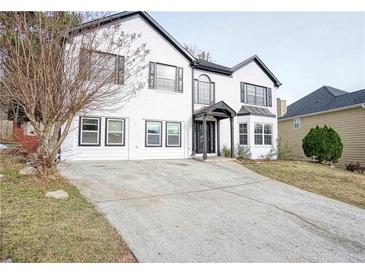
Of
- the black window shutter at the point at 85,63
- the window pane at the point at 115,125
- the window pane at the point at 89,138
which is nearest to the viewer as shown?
the black window shutter at the point at 85,63

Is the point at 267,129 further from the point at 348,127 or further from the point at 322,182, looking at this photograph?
the point at 322,182

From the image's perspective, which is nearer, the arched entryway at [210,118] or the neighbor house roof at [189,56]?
the neighbor house roof at [189,56]

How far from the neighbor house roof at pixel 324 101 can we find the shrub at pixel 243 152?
28.0 ft

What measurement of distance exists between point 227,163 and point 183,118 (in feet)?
12.4

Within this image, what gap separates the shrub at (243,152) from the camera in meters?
15.4

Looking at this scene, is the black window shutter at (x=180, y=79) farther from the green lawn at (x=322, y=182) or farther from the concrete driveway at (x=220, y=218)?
the concrete driveway at (x=220, y=218)

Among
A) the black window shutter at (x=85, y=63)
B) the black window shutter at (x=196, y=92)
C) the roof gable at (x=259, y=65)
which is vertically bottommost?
the black window shutter at (x=85, y=63)

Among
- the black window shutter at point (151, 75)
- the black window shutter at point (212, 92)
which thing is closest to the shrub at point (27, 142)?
the black window shutter at point (151, 75)

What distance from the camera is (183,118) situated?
1447cm

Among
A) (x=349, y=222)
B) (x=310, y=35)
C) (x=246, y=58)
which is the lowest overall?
(x=349, y=222)

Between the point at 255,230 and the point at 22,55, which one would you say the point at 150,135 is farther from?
the point at 255,230

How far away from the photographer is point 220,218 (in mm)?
5262
